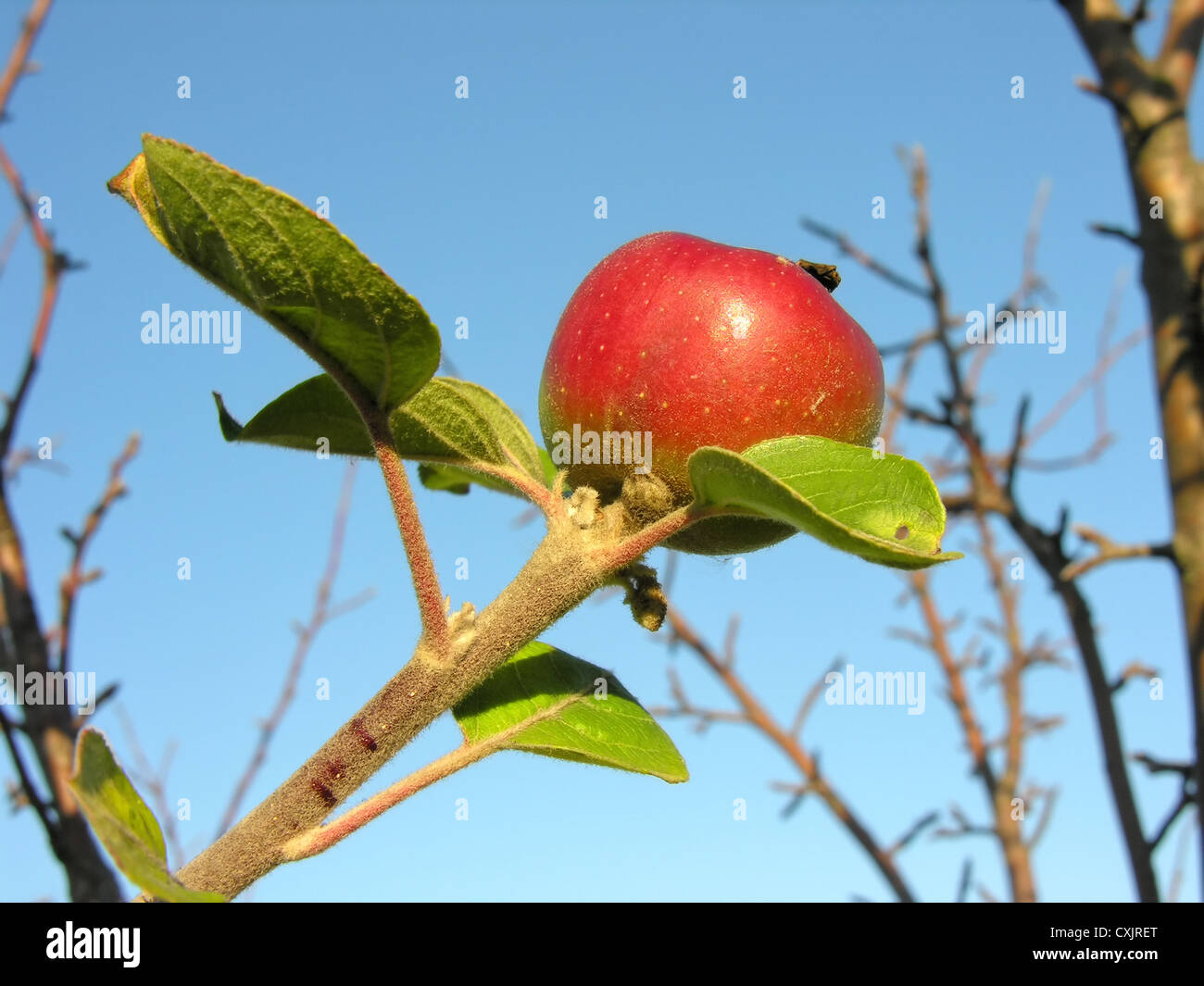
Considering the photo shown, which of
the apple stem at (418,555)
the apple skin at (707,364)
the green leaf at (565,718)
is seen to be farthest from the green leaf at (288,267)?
the green leaf at (565,718)

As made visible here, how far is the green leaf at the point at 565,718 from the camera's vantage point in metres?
0.94

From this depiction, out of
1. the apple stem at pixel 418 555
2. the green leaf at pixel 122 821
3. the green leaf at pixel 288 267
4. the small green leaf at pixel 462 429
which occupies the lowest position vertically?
the green leaf at pixel 122 821

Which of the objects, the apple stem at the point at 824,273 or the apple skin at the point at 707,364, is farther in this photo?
the apple stem at the point at 824,273

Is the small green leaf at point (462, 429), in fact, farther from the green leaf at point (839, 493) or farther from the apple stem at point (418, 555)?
the green leaf at point (839, 493)

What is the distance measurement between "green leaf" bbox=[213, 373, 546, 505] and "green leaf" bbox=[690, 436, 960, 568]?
0.27 meters

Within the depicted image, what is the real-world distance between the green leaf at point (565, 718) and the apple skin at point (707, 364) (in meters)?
0.18

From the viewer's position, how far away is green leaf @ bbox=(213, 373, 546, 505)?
0.95m

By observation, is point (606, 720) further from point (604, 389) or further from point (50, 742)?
point (50, 742)

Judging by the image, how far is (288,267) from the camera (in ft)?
2.46

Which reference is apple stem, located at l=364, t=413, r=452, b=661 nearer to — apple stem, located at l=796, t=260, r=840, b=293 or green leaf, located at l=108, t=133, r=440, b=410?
green leaf, located at l=108, t=133, r=440, b=410

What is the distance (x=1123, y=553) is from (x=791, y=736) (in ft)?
6.45

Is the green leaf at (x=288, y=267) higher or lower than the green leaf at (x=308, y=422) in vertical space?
higher

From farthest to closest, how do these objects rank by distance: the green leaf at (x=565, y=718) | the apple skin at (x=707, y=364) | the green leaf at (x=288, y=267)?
the green leaf at (x=565, y=718) < the apple skin at (x=707, y=364) < the green leaf at (x=288, y=267)
